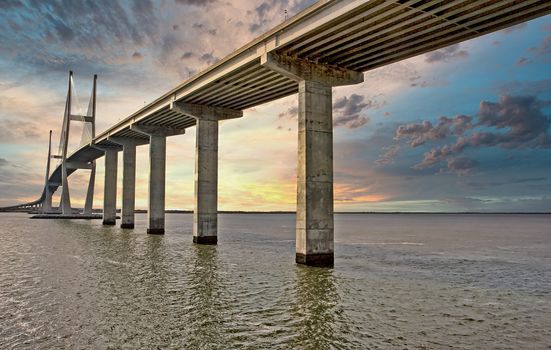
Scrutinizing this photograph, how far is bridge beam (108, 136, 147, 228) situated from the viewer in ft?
194

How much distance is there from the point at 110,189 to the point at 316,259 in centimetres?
5179

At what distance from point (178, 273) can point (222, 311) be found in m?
8.42

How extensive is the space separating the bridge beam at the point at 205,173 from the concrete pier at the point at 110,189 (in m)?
33.8

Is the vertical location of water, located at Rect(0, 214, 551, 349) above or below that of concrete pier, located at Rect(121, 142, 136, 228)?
below

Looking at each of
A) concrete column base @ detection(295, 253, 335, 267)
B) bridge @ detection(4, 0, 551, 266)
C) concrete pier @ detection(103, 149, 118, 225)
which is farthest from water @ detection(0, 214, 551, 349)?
concrete pier @ detection(103, 149, 118, 225)

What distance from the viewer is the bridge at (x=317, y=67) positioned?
19.5m

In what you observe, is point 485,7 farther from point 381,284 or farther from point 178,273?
point 178,273

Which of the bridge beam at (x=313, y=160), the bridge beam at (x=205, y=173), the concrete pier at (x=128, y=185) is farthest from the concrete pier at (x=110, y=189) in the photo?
the bridge beam at (x=313, y=160)

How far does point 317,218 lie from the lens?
955 inches

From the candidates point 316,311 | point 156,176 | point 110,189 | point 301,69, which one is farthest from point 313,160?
point 110,189

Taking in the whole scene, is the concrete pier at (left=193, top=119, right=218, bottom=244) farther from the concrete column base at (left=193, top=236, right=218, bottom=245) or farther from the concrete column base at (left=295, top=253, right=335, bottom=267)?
the concrete column base at (left=295, top=253, right=335, bottom=267)

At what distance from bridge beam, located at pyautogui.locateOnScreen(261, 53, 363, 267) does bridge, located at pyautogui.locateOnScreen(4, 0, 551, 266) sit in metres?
0.06

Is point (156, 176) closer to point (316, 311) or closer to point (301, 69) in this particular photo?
point (301, 69)

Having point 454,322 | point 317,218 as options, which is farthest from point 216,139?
point 454,322
